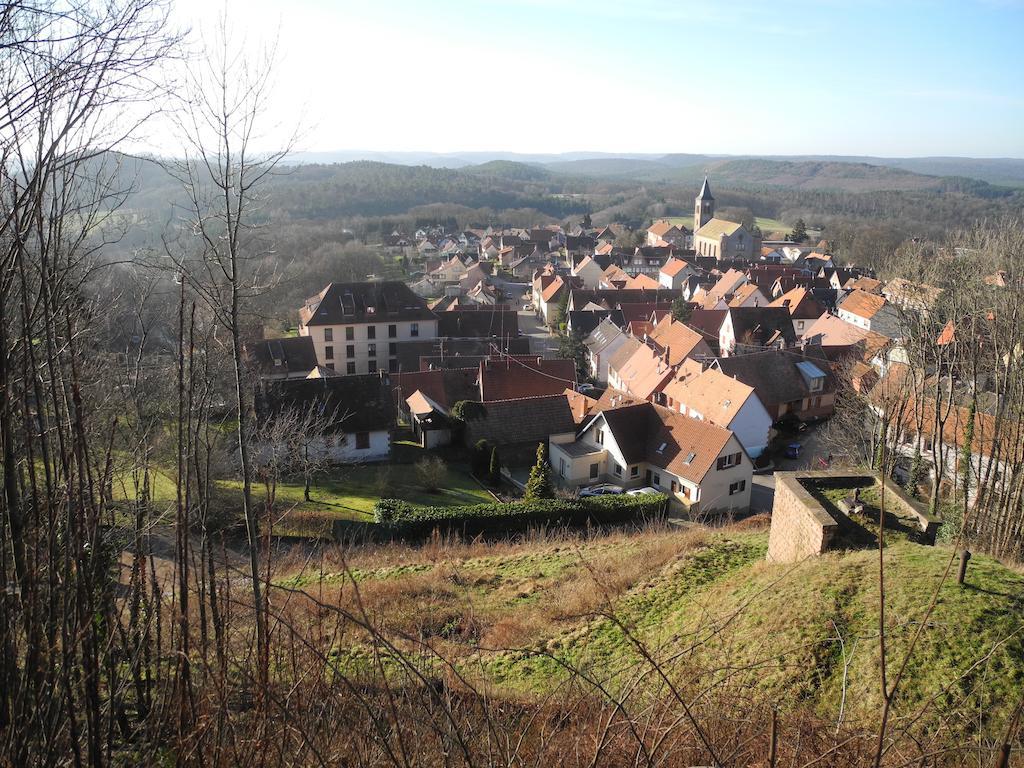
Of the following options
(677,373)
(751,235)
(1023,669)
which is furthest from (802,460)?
(751,235)

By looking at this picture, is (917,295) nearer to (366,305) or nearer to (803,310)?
(366,305)

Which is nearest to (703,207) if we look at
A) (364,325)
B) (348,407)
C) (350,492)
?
(364,325)

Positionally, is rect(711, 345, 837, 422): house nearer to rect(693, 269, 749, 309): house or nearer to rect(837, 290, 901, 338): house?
rect(837, 290, 901, 338): house

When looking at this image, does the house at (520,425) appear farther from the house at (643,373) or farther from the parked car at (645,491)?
the house at (643,373)

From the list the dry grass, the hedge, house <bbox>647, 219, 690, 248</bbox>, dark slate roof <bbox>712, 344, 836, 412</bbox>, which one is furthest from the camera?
house <bbox>647, 219, 690, 248</bbox>

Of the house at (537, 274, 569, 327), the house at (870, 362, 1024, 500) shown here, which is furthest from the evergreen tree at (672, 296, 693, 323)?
the house at (870, 362, 1024, 500)
